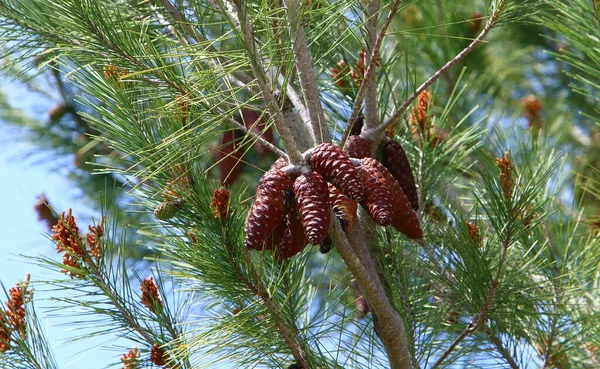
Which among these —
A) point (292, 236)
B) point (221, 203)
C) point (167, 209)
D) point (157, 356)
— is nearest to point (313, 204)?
point (292, 236)

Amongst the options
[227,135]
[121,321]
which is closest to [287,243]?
[121,321]

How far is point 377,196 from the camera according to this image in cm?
138

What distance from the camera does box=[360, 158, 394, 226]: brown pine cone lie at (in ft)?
4.43

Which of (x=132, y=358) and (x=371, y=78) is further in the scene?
(x=132, y=358)

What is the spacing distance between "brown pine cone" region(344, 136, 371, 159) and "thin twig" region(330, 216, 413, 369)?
0.17m

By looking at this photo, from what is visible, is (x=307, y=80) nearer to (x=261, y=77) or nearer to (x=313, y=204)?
(x=261, y=77)

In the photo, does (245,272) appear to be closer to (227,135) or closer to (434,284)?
(434,284)

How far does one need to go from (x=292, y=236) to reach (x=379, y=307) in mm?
222

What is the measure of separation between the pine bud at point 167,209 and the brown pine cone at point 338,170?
1.05ft

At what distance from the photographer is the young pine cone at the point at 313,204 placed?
1.32m

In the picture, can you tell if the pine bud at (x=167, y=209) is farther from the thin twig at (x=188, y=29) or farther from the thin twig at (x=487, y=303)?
the thin twig at (x=487, y=303)

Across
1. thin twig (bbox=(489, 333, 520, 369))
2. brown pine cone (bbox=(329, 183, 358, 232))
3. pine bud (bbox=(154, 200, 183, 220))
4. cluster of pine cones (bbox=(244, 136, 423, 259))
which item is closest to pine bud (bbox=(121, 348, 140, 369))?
pine bud (bbox=(154, 200, 183, 220))

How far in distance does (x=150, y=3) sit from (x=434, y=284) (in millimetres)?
869

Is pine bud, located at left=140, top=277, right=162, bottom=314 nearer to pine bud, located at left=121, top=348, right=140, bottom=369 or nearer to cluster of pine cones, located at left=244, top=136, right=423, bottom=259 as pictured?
pine bud, located at left=121, top=348, right=140, bottom=369
